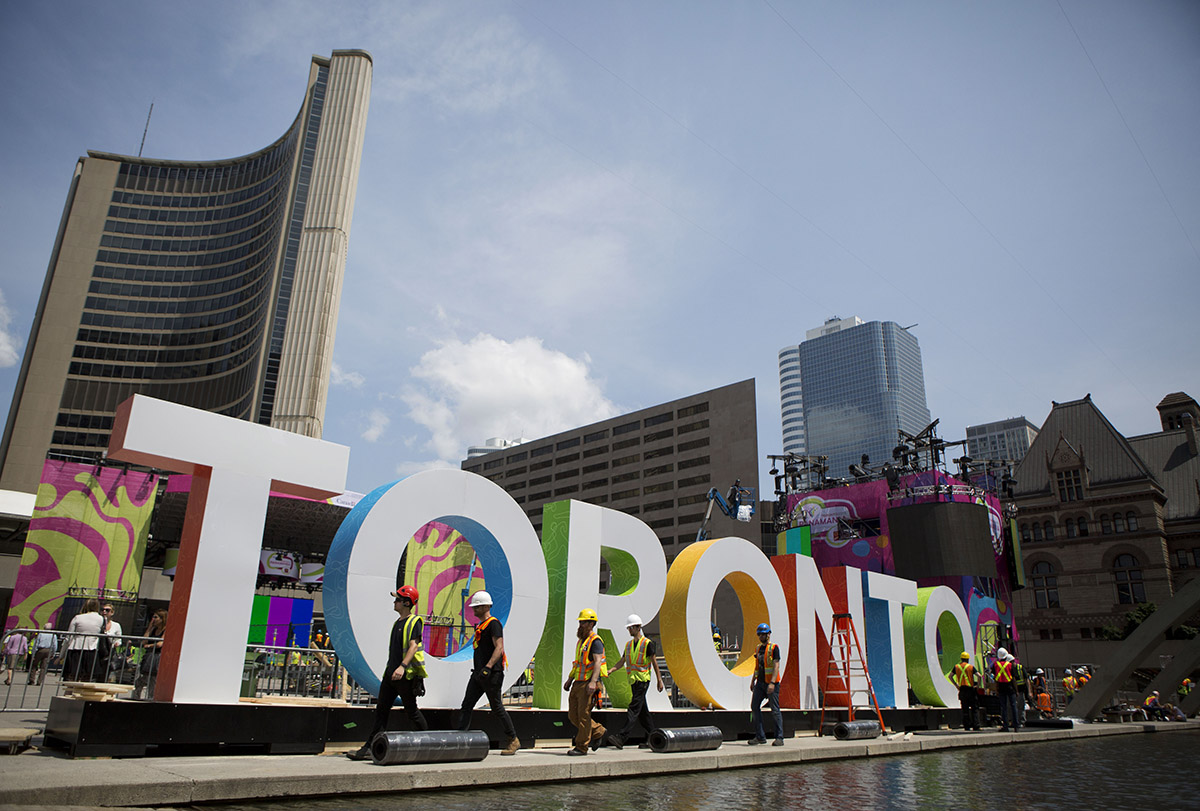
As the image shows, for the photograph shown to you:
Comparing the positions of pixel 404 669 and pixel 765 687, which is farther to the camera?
pixel 765 687

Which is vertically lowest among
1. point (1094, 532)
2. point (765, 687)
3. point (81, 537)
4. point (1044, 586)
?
point (765, 687)

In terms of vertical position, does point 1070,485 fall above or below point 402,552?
above

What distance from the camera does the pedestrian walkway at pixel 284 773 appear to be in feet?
16.5

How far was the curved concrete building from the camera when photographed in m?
67.2

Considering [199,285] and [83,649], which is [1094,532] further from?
[199,285]

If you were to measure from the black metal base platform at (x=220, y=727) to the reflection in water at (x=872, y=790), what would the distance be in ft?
6.73

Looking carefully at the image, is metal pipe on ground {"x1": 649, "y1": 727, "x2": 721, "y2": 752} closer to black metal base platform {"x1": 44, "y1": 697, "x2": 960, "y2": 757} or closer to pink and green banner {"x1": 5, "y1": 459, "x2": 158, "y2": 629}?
black metal base platform {"x1": 44, "y1": 697, "x2": 960, "y2": 757}

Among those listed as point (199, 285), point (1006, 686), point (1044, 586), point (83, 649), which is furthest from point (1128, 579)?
point (199, 285)

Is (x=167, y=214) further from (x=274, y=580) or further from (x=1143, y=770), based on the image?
(x=1143, y=770)

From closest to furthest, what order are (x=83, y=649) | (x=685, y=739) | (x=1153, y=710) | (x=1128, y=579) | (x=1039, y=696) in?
(x=685, y=739) < (x=83, y=649) < (x=1039, y=696) < (x=1153, y=710) < (x=1128, y=579)

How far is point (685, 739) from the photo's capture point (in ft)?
31.6

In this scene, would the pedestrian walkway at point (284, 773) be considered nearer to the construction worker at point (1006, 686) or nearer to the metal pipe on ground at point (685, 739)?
the metal pipe on ground at point (685, 739)

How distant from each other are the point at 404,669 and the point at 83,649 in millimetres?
6760

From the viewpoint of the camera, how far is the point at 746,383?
97.5m
